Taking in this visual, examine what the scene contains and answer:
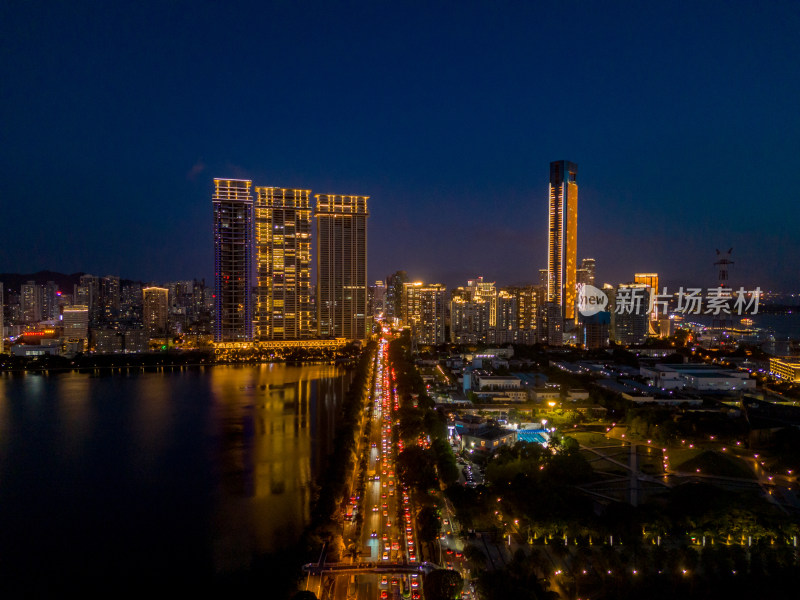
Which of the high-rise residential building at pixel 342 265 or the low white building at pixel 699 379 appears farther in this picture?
the high-rise residential building at pixel 342 265

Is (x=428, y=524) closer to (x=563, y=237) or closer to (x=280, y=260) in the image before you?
(x=280, y=260)

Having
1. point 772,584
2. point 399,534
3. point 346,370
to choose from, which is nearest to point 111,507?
point 399,534

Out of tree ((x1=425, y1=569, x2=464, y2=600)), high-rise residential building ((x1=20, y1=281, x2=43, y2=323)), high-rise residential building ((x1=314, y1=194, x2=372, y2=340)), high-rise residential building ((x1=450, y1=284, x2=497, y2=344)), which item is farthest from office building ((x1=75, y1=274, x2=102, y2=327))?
tree ((x1=425, y1=569, x2=464, y2=600))

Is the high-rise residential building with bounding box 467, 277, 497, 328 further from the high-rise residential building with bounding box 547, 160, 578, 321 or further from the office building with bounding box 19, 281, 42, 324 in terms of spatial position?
the office building with bounding box 19, 281, 42, 324

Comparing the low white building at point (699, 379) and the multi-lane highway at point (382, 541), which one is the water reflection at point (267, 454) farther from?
the low white building at point (699, 379)

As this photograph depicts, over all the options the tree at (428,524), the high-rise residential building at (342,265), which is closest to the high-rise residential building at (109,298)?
the high-rise residential building at (342,265)

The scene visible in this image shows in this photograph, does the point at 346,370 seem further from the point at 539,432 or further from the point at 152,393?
the point at 539,432

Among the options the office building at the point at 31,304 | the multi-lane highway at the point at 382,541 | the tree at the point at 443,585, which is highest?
the office building at the point at 31,304
